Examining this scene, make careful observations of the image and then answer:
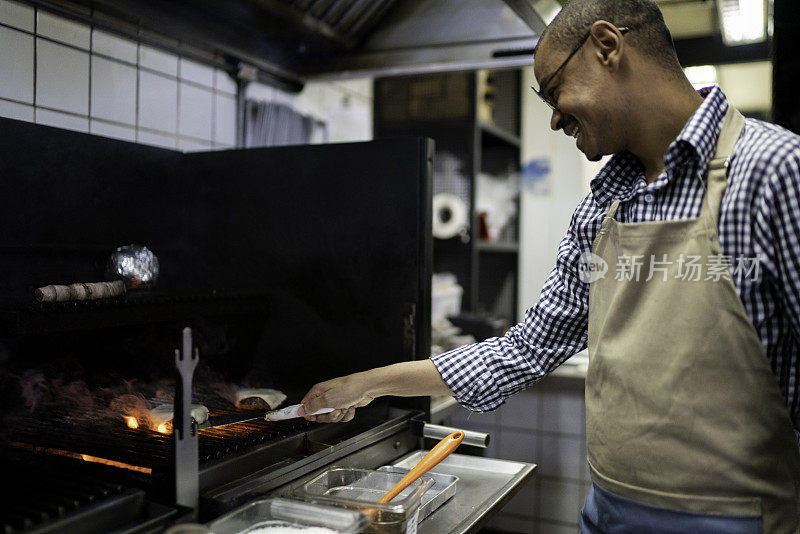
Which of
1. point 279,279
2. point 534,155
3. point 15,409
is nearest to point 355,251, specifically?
point 279,279

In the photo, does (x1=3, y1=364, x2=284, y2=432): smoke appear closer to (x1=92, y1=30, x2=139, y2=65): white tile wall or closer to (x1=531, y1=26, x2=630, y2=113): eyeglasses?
(x1=92, y1=30, x2=139, y2=65): white tile wall

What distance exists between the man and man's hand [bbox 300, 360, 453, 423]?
38 centimetres

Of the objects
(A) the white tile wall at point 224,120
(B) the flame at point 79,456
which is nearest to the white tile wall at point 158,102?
(A) the white tile wall at point 224,120

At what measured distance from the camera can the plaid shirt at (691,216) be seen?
108cm

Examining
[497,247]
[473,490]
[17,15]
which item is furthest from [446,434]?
[497,247]

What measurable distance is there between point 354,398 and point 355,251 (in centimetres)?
42

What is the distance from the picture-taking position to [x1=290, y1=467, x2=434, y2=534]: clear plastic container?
1.17 meters

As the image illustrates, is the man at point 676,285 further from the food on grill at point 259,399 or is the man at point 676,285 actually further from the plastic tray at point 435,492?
the food on grill at point 259,399

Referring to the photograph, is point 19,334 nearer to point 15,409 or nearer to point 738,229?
point 15,409

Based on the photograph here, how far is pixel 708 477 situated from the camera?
1.18m

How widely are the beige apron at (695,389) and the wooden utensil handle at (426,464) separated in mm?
379

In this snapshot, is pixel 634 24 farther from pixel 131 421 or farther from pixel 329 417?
pixel 131 421

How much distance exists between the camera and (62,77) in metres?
1.83

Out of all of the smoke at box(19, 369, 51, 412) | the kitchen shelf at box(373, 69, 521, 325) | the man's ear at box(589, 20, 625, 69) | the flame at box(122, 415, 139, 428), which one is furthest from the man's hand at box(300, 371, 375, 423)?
the kitchen shelf at box(373, 69, 521, 325)
